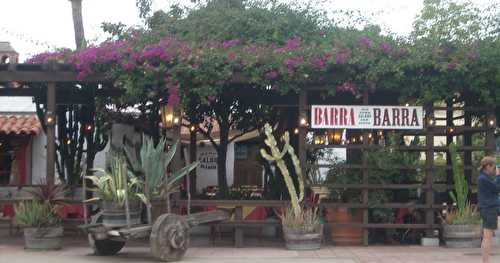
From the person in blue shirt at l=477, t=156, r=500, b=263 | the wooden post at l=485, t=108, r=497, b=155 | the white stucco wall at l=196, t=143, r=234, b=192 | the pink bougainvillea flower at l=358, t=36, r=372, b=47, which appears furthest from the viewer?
the white stucco wall at l=196, t=143, r=234, b=192

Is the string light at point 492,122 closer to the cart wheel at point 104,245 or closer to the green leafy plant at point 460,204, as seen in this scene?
the green leafy plant at point 460,204

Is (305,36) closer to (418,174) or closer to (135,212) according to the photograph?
(418,174)

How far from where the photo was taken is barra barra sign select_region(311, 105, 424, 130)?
1176 centimetres

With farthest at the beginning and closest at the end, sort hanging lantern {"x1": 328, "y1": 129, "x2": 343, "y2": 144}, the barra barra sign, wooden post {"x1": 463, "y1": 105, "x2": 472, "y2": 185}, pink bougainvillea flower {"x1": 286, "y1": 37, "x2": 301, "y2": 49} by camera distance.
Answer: hanging lantern {"x1": 328, "y1": 129, "x2": 343, "y2": 144} → wooden post {"x1": 463, "y1": 105, "x2": 472, "y2": 185} → the barra barra sign → pink bougainvillea flower {"x1": 286, "y1": 37, "x2": 301, "y2": 49}

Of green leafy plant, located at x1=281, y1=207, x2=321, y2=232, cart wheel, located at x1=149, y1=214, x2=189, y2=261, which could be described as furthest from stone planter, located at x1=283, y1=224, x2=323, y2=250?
cart wheel, located at x1=149, y1=214, x2=189, y2=261

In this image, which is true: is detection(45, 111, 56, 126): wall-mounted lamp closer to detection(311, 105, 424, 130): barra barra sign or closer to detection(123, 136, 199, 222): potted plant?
detection(123, 136, 199, 222): potted plant

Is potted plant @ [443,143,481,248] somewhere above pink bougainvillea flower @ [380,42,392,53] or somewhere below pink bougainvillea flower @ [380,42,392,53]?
below

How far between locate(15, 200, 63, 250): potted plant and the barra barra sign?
4739 mm

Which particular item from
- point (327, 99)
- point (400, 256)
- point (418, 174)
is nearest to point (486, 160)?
point (400, 256)

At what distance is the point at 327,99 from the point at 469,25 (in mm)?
3164

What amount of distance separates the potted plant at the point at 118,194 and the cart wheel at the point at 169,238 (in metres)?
0.46

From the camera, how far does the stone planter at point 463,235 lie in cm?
1146

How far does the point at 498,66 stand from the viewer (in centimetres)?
1107

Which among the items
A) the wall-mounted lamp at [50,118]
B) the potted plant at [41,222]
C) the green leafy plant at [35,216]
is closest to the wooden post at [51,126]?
the wall-mounted lamp at [50,118]
